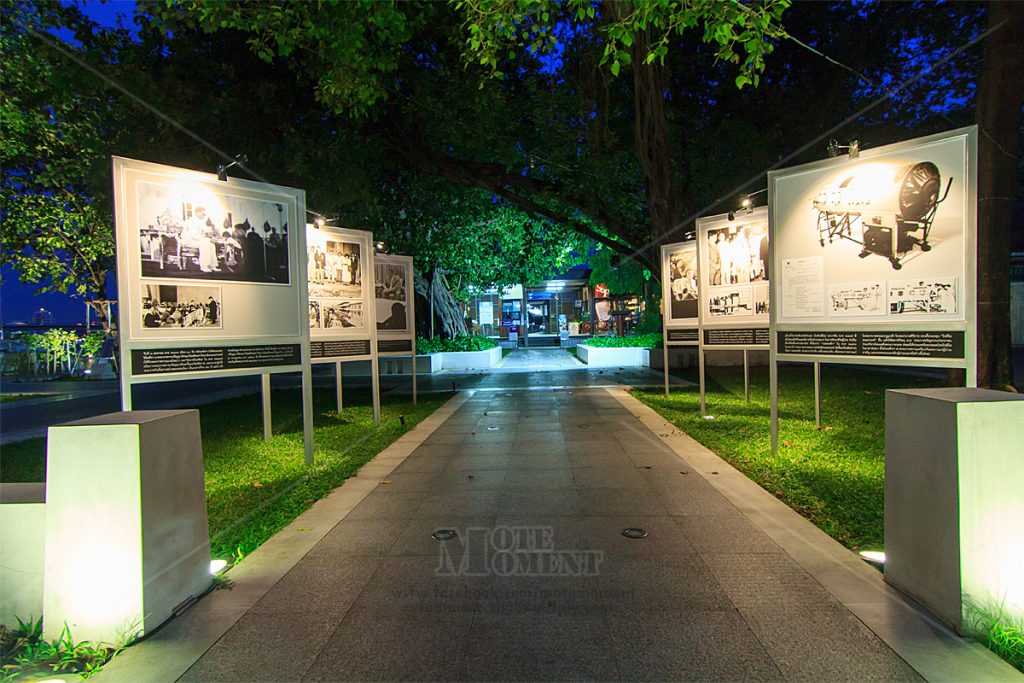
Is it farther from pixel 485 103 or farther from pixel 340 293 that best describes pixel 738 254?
pixel 340 293

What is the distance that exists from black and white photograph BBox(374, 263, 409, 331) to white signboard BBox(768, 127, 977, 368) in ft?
25.3

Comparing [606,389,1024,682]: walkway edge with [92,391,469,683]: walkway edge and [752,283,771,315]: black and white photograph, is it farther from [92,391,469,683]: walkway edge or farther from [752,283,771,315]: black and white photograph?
[752,283,771,315]: black and white photograph

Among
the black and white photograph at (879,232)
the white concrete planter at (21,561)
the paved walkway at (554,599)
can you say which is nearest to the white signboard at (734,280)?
the black and white photograph at (879,232)

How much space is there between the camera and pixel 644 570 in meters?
3.87

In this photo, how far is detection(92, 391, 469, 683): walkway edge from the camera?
2.87 meters

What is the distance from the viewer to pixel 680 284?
459 inches

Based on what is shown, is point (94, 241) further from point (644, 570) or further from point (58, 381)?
point (644, 570)

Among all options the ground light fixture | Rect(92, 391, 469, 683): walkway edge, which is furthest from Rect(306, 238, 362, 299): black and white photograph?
the ground light fixture

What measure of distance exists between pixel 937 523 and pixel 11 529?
521 centimetres

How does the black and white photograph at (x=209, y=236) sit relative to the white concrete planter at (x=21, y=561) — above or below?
above

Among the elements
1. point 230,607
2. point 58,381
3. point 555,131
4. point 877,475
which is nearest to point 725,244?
point 877,475

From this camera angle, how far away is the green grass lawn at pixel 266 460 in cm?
509

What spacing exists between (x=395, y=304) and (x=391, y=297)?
0.18m

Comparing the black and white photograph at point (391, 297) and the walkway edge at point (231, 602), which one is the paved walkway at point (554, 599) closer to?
the walkway edge at point (231, 602)
